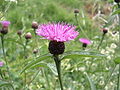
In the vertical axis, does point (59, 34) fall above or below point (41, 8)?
above

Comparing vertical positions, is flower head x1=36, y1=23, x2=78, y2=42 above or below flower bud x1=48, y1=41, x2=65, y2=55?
above

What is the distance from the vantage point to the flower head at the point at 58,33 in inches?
36.2

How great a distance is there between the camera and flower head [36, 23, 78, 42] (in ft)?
3.02

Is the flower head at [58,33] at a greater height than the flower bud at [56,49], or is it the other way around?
the flower head at [58,33]

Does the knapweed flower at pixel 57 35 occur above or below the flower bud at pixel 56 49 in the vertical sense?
above

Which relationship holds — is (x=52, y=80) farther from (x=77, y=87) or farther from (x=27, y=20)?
(x=27, y=20)

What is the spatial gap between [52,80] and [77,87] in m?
0.40

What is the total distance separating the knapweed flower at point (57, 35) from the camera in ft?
3.02

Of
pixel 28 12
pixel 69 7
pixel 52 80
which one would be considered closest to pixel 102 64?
pixel 52 80

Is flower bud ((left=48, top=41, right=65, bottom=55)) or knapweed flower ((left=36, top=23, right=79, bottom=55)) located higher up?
knapweed flower ((left=36, top=23, right=79, bottom=55))

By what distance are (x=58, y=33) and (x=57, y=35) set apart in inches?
0.4

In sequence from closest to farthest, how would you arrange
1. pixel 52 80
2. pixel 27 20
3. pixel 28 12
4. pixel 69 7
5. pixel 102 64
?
pixel 52 80, pixel 102 64, pixel 27 20, pixel 28 12, pixel 69 7

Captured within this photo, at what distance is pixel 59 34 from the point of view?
3.05 ft

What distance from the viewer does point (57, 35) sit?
0.93m
